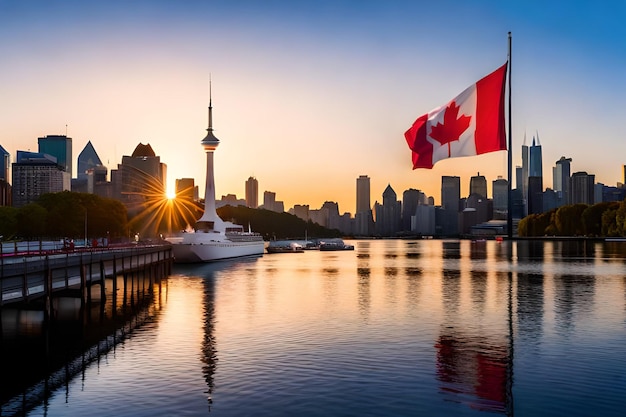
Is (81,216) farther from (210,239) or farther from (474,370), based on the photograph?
(474,370)

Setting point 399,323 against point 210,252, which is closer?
point 399,323

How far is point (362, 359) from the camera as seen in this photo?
33469mm

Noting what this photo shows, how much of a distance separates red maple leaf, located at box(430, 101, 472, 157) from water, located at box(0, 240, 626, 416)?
41.3ft

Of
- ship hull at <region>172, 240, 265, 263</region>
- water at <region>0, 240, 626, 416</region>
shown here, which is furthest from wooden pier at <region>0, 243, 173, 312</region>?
ship hull at <region>172, 240, 265, 263</region>

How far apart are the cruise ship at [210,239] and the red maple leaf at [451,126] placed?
83508mm

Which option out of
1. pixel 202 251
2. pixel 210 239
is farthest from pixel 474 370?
pixel 210 239

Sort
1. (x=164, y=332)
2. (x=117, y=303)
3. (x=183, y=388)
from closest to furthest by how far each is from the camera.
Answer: (x=183, y=388) < (x=164, y=332) < (x=117, y=303)

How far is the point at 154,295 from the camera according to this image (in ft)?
222

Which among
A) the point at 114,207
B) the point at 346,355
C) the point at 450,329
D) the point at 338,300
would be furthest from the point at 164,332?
the point at 114,207

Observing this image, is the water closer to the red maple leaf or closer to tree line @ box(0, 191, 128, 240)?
the red maple leaf

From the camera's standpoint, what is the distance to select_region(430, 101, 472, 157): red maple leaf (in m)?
47.3

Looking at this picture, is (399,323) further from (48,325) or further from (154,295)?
(154,295)

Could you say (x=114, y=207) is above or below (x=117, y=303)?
above

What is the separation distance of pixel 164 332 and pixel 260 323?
6868mm
